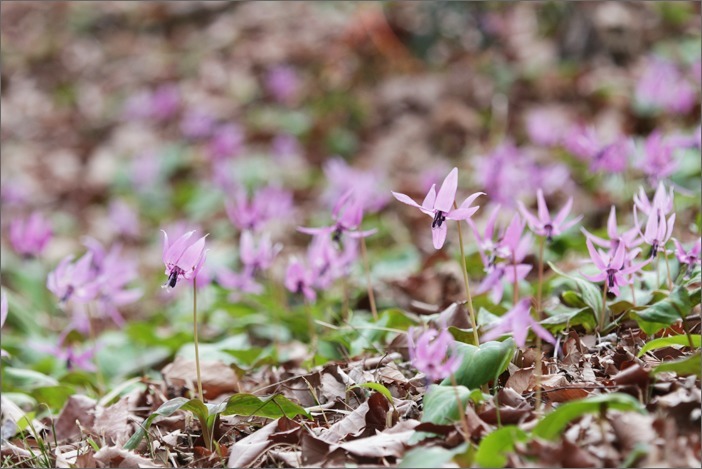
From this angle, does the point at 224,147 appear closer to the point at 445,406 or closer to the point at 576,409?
the point at 445,406

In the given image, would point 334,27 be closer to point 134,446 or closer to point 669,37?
Answer: point 669,37

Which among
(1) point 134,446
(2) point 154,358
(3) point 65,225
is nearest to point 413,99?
(3) point 65,225

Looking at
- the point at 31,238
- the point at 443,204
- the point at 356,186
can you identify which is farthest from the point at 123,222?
the point at 443,204

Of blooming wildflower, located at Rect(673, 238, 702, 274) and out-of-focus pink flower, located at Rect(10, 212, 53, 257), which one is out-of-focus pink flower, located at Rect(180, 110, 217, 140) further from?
blooming wildflower, located at Rect(673, 238, 702, 274)

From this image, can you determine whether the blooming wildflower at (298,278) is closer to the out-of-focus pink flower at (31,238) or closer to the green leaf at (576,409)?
the green leaf at (576,409)

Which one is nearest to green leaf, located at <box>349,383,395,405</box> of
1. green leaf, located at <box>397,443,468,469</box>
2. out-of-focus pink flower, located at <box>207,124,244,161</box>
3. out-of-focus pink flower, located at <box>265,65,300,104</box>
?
green leaf, located at <box>397,443,468,469</box>

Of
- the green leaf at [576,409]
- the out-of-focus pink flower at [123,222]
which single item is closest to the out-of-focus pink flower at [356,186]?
the out-of-focus pink flower at [123,222]
